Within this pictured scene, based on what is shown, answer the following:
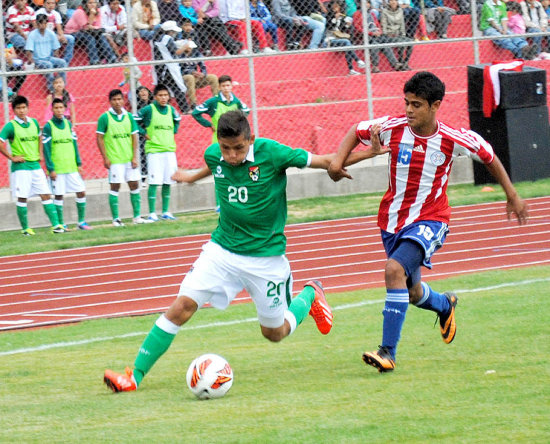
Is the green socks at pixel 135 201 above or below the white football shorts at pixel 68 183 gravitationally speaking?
below

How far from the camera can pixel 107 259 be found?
1376 cm

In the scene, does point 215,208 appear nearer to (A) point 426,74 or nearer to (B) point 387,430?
(A) point 426,74

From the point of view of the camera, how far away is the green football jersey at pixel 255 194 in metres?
6.71

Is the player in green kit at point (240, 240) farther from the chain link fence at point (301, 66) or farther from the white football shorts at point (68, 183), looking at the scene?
the chain link fence at point (301, 66)

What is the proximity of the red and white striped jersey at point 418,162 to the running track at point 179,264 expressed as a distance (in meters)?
3.65

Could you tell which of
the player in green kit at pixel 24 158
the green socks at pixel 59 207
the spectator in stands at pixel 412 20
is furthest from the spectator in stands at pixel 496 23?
the player in green kit at pixel 24 158

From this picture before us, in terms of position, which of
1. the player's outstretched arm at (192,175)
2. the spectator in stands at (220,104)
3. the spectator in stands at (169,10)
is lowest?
the spectator in stands at (220,104)

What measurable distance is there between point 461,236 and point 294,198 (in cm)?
556

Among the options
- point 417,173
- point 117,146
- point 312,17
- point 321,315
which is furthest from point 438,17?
point 417,173

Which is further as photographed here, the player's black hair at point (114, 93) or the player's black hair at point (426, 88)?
the player's black hair at point (114, 93)

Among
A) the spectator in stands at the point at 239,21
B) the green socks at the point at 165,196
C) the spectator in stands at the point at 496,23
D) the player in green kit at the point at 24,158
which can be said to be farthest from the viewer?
the spectator in stands at the point at 496,23

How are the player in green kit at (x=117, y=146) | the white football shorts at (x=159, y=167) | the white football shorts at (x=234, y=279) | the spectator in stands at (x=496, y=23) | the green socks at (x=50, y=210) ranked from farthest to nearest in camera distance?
the spectator in stands at (x=496, y=23) → the white football shorts at (x=159, y=167) → the player in green kit at (x=117, y=146) → the green socks at (x=50, y=210) → the white football shorts at (x=234, y=279)

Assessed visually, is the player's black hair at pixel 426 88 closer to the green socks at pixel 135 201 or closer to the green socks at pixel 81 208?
the green socks at pixel 81 208

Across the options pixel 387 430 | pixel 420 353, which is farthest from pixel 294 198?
pixel 387 430
